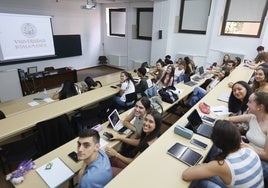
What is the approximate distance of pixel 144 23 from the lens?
26.9ft

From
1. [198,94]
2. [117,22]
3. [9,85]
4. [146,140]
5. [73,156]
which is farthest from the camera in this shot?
[117,22]

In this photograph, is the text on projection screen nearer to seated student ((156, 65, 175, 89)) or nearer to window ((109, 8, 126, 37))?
window ((109, 8, 126, 37))

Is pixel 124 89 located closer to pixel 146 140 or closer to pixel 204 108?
pixel 204 108

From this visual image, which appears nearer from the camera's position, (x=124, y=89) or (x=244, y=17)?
(x=124, y=89)

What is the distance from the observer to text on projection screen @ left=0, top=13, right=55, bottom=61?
585 cm

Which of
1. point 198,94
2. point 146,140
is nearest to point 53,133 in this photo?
point 146,140

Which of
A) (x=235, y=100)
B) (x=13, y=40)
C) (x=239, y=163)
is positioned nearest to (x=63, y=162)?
(x=239, y=163)

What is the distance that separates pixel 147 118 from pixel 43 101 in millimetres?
2631

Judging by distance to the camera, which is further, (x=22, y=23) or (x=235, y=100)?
(x=22, y=23)

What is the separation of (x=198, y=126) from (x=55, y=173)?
186cm

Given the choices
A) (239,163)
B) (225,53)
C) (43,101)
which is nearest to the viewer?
(239,163)

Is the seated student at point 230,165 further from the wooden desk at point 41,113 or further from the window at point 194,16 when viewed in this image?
the window at point 194,16

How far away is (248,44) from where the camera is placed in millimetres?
6367

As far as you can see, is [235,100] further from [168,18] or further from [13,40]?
[13,40]
